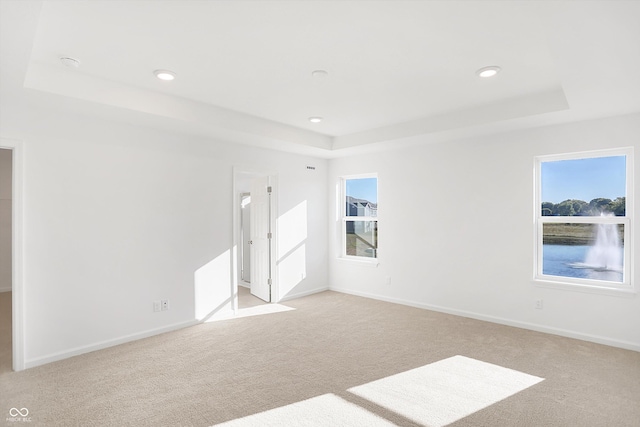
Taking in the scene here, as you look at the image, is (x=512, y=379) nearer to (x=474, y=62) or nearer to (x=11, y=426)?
(x=474, y=62)

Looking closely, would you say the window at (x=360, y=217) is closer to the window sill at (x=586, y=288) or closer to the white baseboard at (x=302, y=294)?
the white baseboard at (x=302, y=294)

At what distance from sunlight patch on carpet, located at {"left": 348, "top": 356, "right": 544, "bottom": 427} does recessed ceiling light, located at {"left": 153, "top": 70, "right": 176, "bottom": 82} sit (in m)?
3.01

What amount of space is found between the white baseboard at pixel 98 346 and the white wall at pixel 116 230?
0.03 feet

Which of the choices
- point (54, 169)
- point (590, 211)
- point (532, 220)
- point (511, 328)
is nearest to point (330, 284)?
point (511, 328)

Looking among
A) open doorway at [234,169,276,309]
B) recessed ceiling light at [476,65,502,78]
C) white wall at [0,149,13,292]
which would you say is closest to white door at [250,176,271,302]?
open doorway at [234,169,276,309]

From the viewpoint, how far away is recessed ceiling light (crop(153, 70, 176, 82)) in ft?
9.67

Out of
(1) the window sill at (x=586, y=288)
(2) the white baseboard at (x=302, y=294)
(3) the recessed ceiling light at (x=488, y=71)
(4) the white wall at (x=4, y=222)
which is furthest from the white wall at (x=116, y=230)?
(4) the white wall at (x=4, y=222)

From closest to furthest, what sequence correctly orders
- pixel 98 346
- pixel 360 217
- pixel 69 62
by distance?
pixel 69 62
pixel 98 346
pixel 360 217

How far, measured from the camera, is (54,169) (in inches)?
129

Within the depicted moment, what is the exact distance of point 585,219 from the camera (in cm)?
385

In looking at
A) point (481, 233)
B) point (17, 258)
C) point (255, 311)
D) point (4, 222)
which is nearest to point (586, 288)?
point (481, 233)

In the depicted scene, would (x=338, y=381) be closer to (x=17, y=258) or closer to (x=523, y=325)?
(x=523, y=325)

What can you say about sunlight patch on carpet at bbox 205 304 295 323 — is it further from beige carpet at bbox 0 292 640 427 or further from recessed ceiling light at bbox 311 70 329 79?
recessed ceiling light at bbox 311 70 329 79

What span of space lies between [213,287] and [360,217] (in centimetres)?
273
